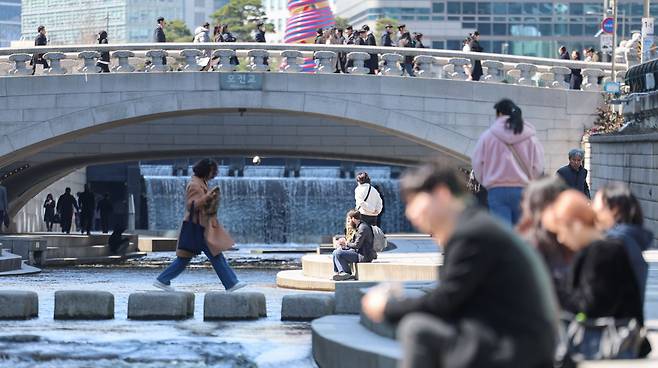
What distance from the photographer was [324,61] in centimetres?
3938

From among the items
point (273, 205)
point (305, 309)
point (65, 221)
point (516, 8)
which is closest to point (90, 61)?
point (65, 221)

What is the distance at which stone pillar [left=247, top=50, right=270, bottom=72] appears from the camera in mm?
39125

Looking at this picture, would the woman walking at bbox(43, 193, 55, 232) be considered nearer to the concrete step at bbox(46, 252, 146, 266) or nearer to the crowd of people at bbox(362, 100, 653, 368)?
the concrete step at bbox(46, 252, 146, 266)

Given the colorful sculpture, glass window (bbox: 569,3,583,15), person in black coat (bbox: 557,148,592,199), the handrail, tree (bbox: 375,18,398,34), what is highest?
glass window (bbox: 569,3,583,15)

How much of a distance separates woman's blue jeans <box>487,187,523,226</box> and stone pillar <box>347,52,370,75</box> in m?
25.4

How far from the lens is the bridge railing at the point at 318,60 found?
39.2m

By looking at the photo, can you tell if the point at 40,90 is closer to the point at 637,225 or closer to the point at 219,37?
the point at 219,37

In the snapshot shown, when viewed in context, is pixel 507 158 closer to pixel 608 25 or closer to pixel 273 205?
pixel 608 25

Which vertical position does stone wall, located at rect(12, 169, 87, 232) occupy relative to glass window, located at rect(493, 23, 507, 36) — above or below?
below

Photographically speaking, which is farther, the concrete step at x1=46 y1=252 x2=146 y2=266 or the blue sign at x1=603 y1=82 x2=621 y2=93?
the concrete step at x1=46 y1=252 x2=146 y2=266

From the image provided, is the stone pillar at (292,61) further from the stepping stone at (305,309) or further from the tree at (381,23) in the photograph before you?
the tree at (381,23)

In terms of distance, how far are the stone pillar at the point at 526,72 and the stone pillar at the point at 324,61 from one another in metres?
4.34

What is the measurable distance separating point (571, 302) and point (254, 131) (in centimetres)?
3590

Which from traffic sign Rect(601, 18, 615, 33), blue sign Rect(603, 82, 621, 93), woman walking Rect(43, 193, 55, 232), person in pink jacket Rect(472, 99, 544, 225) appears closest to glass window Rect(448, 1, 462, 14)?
woman walking Rect(43, 193, 55, 232)
